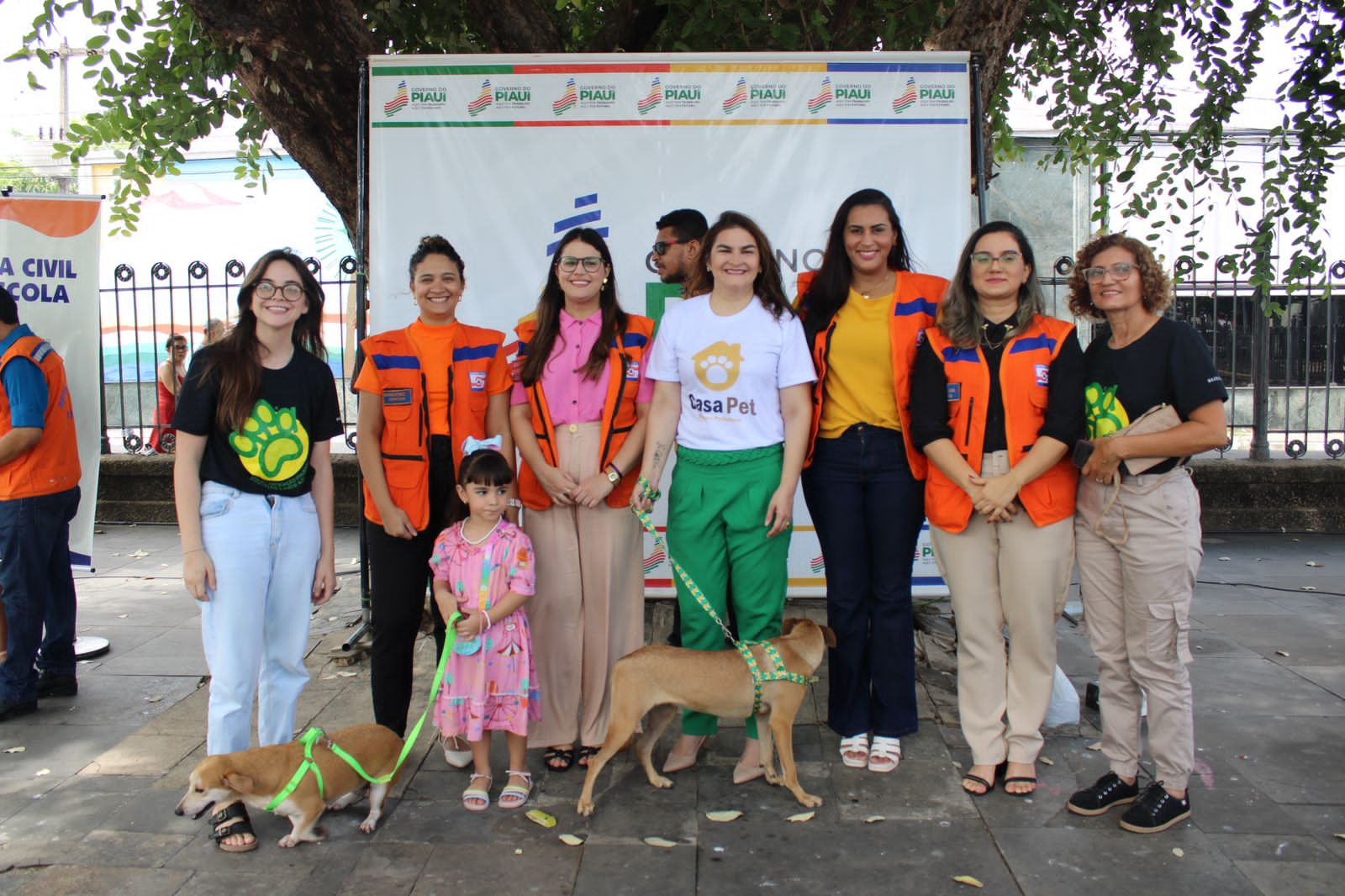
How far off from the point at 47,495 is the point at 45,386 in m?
0.48

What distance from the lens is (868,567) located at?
12.3ft

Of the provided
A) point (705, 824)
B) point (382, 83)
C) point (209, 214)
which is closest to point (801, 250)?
point (382, 83)

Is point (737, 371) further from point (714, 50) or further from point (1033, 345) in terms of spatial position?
point (714, 50)

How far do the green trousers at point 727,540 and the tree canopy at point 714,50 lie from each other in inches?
108

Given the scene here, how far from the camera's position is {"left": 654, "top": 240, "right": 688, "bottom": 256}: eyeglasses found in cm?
425

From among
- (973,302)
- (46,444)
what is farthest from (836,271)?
(46,444)

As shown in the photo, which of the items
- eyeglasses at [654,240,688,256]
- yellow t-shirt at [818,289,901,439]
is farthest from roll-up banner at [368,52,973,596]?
yellow t-shirt at [818,289,901,439]

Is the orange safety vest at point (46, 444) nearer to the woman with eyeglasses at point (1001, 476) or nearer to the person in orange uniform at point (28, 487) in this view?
the person in orange uniform at point (28, 487)

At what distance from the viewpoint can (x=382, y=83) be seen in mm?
4840

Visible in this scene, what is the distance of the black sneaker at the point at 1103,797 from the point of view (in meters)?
3.31

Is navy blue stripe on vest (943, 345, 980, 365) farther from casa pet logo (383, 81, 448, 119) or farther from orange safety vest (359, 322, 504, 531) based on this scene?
casa pet logo (383, 81, 448, 119)

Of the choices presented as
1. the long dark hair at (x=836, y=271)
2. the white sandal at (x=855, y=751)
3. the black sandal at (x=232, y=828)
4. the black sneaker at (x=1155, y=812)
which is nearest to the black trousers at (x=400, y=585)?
the black sandal at (x=232, y=828)

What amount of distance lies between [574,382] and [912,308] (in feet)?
4.02

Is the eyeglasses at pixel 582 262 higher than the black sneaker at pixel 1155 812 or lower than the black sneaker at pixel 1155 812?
higher
